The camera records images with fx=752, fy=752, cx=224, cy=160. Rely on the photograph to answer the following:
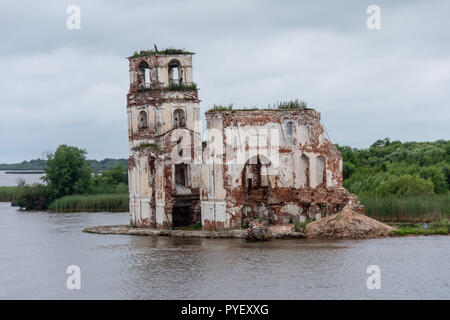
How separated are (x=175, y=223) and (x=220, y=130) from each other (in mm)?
7813

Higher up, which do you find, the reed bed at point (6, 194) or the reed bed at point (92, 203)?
the reed bed at point (6, 194)

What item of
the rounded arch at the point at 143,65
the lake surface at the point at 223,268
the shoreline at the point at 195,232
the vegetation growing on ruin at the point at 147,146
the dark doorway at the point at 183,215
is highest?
the rounded arch at the point at 143,65

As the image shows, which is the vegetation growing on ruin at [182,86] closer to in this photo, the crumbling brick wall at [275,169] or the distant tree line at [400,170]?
the crumbling brick wall at [275,169]

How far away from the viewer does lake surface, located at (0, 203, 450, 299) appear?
2722 centimetres

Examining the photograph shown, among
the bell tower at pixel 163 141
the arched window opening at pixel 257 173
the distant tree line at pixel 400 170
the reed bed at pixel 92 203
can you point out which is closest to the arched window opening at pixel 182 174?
the bell tower at pixel 163 141

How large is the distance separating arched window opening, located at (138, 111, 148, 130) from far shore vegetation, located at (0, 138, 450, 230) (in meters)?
14.0

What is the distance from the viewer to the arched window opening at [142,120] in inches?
1810

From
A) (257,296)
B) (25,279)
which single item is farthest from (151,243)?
(257,296)

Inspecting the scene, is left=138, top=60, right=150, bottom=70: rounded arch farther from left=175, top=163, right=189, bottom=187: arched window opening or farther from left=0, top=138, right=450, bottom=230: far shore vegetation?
left=0, top=138, right=450, bottom=230: far shore vegetation

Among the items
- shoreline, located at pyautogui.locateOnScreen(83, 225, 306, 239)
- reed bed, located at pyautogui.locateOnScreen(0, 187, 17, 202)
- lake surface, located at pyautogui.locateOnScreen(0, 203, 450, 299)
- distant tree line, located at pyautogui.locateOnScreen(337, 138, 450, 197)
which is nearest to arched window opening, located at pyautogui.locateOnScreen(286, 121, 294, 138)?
shoreline, located at pyautogui.locateOnScreen(83, 225, 306, 239)

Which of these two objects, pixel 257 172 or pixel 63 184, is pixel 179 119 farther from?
pixel 63 184

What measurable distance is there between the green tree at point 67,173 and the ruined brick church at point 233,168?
28.4 metres

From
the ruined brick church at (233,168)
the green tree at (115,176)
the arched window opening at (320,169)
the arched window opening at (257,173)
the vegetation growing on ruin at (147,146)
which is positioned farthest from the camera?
the green tree at (115,176)

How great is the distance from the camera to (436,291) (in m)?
26.3
